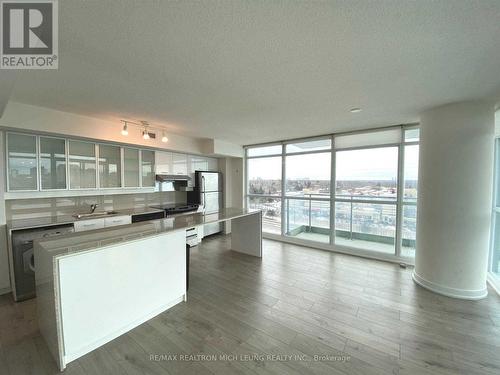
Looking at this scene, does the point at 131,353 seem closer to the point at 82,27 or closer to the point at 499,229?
the point at 82,27

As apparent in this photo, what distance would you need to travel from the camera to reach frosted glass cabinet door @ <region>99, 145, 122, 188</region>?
359 cm

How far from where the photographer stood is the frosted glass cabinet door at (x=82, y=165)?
10.6 ft

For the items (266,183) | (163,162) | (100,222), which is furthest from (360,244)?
(100,222)

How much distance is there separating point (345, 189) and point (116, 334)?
4302 mm

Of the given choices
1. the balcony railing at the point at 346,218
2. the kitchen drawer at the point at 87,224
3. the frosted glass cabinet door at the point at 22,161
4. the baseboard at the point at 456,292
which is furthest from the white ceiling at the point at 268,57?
the baseboard at the point at 456,292

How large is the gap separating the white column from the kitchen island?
3.43m

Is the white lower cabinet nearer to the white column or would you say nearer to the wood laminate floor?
the wood laminate floor

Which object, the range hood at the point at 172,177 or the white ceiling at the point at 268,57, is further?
the range hood at the point at 172,177

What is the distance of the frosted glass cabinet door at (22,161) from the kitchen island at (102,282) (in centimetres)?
158

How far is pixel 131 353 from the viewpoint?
1.77 meters

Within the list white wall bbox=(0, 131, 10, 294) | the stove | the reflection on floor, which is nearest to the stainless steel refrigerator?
the stove

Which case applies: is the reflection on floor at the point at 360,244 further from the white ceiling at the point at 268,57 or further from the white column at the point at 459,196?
the white ceiling at the point at 268,57

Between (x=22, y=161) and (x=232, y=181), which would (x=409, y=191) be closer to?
(x=232, y=181)

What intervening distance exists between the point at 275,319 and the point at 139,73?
112 inches
